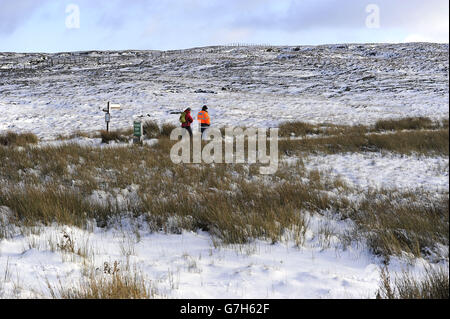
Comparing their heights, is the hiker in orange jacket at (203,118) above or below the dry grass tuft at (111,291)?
above

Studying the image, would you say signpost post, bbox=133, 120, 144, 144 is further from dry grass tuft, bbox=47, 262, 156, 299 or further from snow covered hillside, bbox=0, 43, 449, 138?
dry grass tuft, bbox=47, 262, 156, 299

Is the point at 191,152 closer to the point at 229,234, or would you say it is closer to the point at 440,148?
the point at 229,234

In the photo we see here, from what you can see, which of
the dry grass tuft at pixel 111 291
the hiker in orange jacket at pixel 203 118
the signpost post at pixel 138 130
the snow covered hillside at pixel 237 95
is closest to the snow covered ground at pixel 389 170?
the dry grass tuft at pixel 111 291

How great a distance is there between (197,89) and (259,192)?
1120 inches

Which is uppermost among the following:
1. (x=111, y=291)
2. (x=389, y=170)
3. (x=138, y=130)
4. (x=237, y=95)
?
(x=237, y=95)

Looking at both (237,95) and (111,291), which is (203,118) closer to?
(111,291)

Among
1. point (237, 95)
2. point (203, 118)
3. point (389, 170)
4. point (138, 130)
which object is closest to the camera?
point (389, 170)

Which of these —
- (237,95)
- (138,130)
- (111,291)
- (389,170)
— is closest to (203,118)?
(138,130)

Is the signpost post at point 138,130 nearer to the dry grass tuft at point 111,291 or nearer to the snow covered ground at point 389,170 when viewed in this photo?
the snow covered ground at point 389,170

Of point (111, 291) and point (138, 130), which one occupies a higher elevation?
point (138, 130)

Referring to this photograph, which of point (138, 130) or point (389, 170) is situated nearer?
point (389, 170)

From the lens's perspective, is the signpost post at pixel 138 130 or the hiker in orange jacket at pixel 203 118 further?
the hiker in orange jacket at pixel 203 118

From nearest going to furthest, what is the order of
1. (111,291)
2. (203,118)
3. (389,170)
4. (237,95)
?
(111,291), (389,170), (203,118), (237,95)
